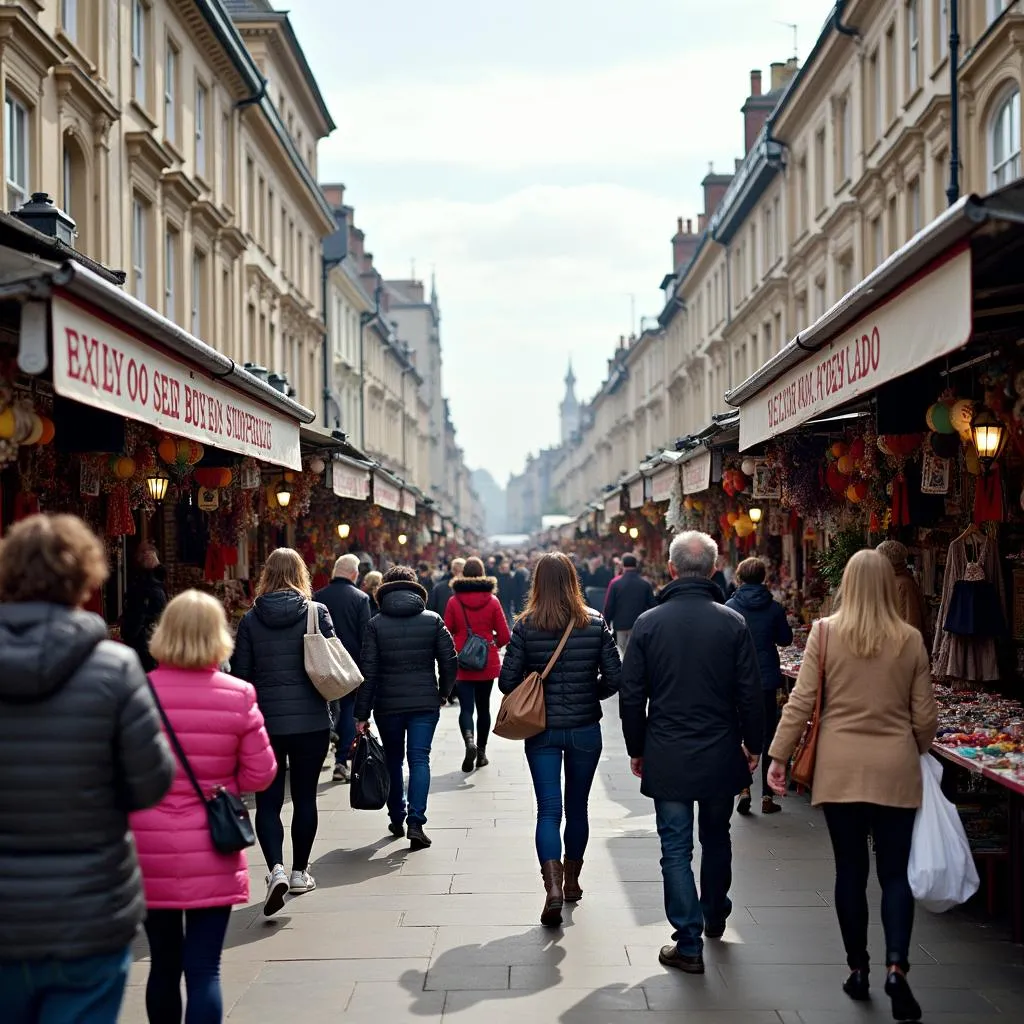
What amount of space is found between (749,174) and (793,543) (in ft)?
49.8

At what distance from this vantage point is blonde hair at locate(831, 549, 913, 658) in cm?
575

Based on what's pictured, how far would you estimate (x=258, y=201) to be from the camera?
27.2 m

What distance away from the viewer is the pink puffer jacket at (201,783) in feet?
15.3

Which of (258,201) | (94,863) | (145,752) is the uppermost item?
(258,201)

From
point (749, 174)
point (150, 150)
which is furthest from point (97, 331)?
point (749, 174)

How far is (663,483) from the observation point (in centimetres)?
1551

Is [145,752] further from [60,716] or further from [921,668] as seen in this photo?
[921,668]

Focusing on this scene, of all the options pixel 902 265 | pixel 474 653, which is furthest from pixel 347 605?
pixel 902 265

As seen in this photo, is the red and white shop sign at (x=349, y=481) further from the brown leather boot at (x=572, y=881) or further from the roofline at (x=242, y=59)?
the roofline at (x=242, y=59)

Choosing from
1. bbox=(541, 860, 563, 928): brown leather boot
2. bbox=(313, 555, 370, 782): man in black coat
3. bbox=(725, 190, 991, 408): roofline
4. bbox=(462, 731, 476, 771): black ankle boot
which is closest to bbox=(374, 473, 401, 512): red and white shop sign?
bbox=(462, 731, 476, 771): black ankle boot

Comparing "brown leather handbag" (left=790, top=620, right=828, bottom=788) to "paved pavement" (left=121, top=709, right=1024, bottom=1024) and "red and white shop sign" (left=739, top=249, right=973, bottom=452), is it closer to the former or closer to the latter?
"paved pavement" (left=121, top=709, right=1024, bottom=1024)

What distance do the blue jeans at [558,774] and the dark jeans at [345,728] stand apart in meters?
4.63

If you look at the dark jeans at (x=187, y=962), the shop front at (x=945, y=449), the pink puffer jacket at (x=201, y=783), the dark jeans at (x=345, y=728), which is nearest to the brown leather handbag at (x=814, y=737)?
the shop front at (x=945, y=449)

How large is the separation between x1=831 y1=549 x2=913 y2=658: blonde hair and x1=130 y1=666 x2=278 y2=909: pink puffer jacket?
2.50 metres
